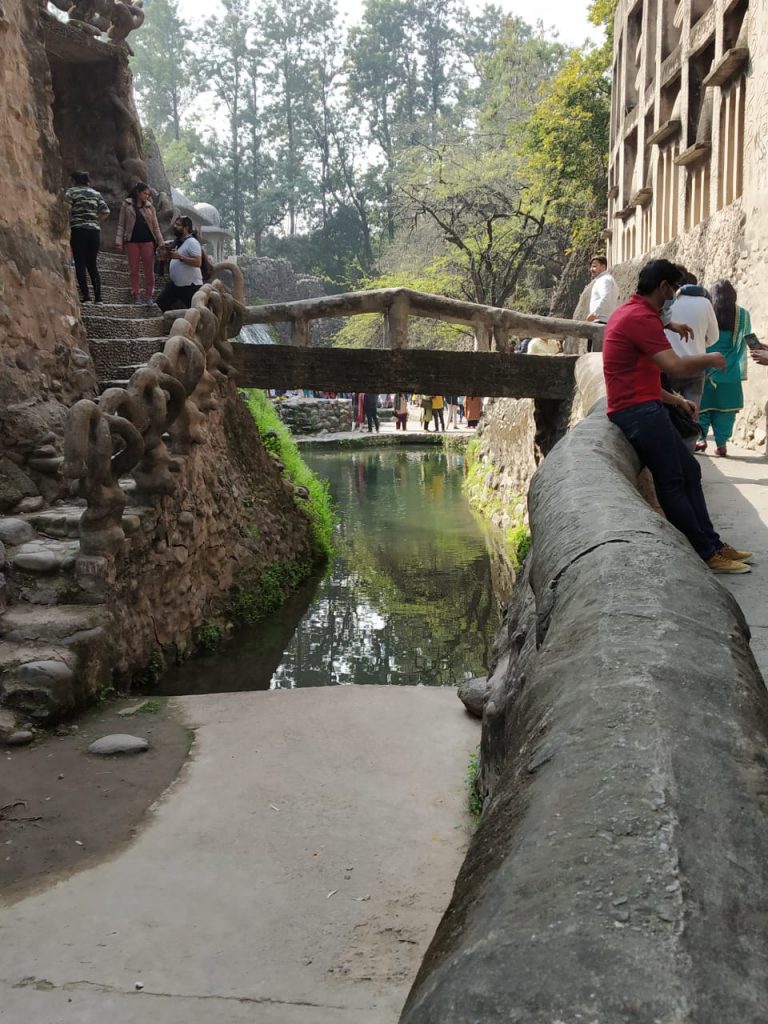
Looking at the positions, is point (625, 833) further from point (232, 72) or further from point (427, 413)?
point (232, 72)

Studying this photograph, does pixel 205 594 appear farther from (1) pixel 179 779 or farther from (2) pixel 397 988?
(2) pixel 397 988

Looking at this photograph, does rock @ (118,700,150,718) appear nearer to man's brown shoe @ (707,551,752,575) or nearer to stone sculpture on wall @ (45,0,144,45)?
man's brown shoe @ (707,551,752,575)

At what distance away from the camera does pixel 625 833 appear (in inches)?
48.4

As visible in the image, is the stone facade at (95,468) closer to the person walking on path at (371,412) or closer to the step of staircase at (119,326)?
the step of staircase at (119,326)

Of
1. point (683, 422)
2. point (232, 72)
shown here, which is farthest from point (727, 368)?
point (232, 72)

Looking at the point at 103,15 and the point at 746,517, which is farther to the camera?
the point at 103,15

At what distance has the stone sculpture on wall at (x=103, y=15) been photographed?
13.4 metres

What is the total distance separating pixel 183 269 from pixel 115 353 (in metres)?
1.65

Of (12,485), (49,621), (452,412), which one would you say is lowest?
(452,412)

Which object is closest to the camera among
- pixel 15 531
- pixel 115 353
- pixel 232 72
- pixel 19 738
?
pixel 19 738

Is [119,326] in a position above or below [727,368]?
above

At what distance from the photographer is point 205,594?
788 cm

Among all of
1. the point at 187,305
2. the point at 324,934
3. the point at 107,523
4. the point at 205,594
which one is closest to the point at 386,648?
the point at 205,594

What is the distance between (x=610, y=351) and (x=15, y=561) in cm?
376
